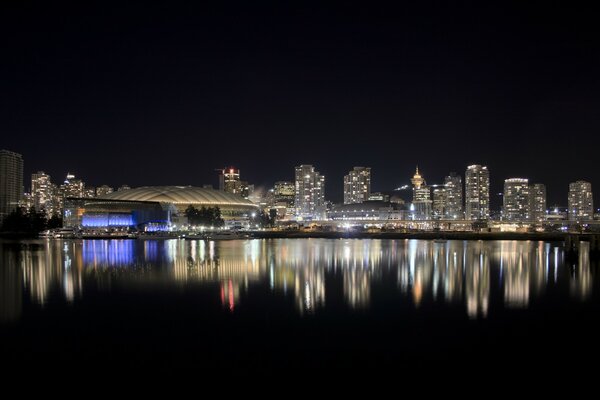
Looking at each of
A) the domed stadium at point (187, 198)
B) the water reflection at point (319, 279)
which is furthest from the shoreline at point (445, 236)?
the water reflection at point (319, 279)

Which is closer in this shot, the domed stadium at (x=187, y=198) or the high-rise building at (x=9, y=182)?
the domed stadium at (x=187, y=198)

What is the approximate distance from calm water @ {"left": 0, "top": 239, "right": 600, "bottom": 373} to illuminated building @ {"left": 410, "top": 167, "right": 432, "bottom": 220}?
13655 cm

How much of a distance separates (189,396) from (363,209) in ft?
516

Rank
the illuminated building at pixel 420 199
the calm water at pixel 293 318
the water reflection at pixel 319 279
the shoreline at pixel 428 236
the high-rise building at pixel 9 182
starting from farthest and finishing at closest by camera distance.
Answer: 1. the illuminated building at pixel 420 199
2. the high-rise building at pixel 9 182
3. the shoreline at pixel 428 236
4. the water reflection at pixel 319 279
5. the calm water at pixel 293 318

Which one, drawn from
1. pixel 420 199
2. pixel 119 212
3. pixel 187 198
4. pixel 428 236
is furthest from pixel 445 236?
pixel 420 199

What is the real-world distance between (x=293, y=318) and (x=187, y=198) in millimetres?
85985

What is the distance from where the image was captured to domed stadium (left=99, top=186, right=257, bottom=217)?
96.2 meters

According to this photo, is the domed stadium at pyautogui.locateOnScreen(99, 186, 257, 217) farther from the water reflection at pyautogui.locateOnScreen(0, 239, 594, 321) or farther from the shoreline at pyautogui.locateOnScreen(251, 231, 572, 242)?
the water reflection at pyautogui.locateOnScreen(0, 239, 594, 321)

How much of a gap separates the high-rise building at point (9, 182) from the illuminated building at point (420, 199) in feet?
351

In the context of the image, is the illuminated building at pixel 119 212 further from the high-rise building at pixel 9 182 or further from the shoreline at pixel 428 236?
the high-rise building at pixel 9 182

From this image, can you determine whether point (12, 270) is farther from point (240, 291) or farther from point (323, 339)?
point (323, 339)

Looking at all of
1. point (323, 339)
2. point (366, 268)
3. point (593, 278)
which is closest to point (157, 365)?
point (323, 339)

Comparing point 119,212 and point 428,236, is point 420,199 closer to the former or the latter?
point 428,236

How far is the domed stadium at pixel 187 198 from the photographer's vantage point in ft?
316
